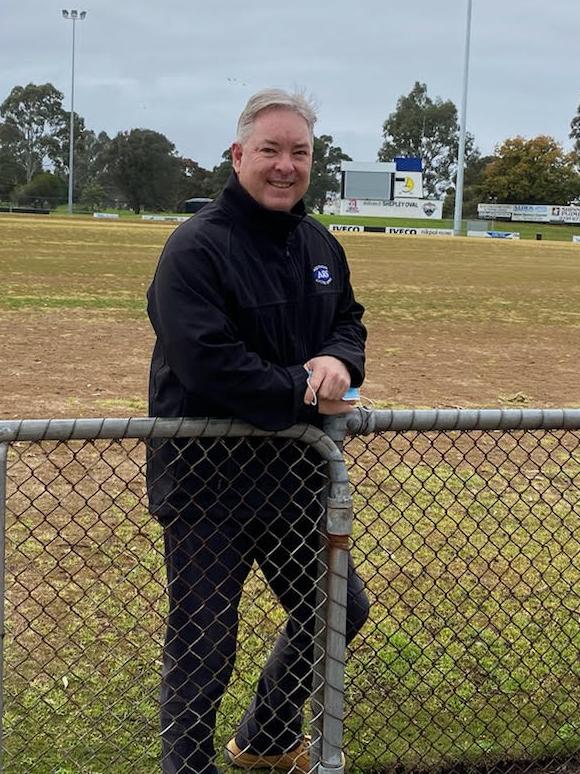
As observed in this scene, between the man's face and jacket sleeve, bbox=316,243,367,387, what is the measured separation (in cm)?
38

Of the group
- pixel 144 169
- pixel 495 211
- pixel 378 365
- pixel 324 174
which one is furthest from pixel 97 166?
pixel 378 365

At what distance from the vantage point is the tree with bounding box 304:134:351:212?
99875 millimetres

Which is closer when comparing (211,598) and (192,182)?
(211,598)

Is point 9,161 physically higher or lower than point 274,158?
higher

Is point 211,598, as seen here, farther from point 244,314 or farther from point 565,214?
point 565,214

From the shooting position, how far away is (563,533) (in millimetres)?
5211

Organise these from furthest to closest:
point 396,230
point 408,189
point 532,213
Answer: point 408,189, point 532,213, point 396,230

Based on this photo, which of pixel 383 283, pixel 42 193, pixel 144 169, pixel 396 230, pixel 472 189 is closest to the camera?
pixel 383 283

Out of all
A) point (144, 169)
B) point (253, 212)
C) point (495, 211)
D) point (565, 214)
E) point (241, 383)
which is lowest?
point (241, 383)

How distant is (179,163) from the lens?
3728 inches

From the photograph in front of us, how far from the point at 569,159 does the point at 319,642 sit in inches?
3734

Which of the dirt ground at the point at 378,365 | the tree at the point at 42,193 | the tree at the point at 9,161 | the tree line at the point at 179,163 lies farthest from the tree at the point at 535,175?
the dirt ground at the point at 378,365

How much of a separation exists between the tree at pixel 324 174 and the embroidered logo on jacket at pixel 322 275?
9617cm

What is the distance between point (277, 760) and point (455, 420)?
1345mm
